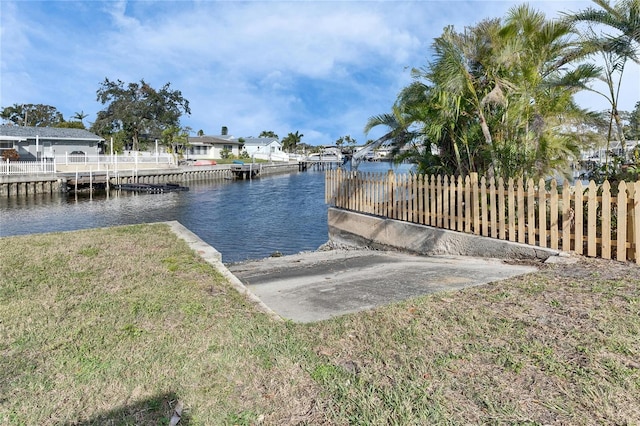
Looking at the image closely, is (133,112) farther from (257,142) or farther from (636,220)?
(636,220)

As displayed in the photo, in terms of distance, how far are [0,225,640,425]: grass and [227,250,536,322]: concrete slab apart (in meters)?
0.45

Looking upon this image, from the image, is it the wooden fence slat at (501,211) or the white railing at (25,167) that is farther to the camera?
the white railing at (25,167)

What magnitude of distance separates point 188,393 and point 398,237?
6.77 metres

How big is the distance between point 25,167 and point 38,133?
1088 cm

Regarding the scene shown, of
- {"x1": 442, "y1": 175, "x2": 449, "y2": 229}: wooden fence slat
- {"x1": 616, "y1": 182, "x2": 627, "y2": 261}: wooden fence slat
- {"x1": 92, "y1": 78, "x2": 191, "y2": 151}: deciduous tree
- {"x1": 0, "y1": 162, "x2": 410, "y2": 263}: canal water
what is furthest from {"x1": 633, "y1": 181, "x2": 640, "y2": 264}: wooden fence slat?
{"x1": 92, "y1": 78, "x2": 191, "y2": 151}: deciduous tree

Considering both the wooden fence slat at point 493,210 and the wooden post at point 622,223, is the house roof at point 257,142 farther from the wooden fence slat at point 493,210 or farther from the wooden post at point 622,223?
the wooden post at point 622,223

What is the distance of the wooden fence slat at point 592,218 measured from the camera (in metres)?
5.65

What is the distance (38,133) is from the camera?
38500mm

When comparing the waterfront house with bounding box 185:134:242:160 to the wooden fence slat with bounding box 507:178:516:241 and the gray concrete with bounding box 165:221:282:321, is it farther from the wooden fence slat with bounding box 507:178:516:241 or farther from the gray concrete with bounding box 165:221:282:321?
the wooden fence slat with bounding box 507:178:516:241

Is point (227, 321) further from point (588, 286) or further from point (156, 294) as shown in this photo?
point (588, 286)

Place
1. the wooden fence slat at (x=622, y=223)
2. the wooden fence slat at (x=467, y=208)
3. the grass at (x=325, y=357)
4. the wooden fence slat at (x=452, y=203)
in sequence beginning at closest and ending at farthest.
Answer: the grass at (x=325, y=357) → the wooden fence slat at (x=622, y=223) → the wooden fence slat at (x=467, y=208) → the wooden fence slat at (x=452, y=203)

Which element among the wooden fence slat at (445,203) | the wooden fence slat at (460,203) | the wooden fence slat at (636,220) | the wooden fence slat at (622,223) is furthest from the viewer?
the wooden fence slat at (445,203)

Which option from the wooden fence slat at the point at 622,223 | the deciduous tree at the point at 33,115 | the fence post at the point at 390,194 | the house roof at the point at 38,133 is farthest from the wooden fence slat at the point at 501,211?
the deciduous tree at the point at 33,115

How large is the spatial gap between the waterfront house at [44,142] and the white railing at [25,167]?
8.37 ft
